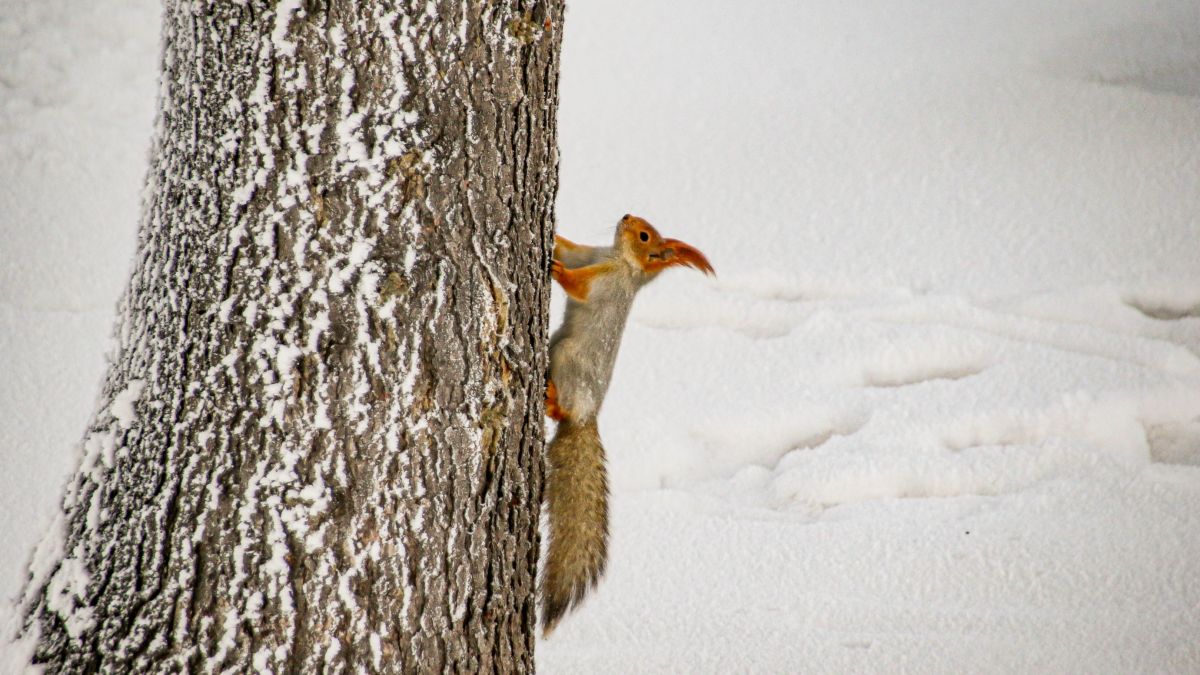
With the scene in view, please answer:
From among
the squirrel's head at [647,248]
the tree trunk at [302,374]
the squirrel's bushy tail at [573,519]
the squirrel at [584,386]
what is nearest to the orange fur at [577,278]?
the squirrel at [584,386]

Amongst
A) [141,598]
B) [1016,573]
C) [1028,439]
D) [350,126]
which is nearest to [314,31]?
[350,126]

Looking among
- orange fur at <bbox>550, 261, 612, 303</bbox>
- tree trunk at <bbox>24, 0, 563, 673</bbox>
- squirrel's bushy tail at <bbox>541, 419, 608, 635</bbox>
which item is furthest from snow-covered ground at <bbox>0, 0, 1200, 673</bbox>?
tree trunk at <bbox>24, 0, 563, 673</bbox>

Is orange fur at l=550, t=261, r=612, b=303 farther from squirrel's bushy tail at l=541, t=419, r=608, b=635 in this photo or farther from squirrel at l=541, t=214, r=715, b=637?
squirrel's bushy tail at l=541, t=419, r=608, b=635

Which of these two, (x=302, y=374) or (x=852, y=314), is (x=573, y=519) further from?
(x=852, y=314)

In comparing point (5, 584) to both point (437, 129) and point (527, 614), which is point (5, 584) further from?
point (437, 129)

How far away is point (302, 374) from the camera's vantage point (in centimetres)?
115

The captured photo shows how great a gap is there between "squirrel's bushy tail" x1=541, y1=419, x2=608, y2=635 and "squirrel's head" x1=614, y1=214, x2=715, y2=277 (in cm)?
48

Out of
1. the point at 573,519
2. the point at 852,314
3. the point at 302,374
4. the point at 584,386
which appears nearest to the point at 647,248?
the point at 584,386

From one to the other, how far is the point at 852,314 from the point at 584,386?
1670mm

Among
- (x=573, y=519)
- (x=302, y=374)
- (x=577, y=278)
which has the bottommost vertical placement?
(x=573, y=519)

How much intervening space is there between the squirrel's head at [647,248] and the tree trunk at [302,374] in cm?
97

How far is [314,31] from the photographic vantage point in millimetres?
1167

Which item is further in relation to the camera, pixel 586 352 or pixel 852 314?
pixel 852 314

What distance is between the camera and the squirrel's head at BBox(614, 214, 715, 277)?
7.18 ft
